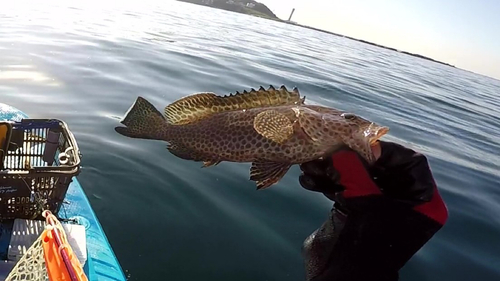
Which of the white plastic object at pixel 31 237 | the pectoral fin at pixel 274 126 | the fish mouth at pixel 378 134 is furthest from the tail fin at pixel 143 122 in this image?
the white plastic object at pixel 31 237

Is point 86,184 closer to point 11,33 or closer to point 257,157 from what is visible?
point 257,157

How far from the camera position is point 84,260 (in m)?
4.42

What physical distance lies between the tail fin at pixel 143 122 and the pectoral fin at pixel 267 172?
743mm

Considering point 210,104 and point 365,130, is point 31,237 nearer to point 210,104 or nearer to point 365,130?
point 210,104

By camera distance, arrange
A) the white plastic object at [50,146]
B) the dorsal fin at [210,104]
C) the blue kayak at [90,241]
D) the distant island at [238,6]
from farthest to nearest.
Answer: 1. the distant island at [238,6]
2. the white plastic object at [50,146]
3. the blue kayak at [90,241]
4. the dorsal fin at [210,104]

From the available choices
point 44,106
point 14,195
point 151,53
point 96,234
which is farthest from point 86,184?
point 151,53

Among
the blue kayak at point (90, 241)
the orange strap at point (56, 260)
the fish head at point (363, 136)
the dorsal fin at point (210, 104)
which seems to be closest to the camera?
the orange strap at point (56, 260)

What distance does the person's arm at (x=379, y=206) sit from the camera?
283 cm

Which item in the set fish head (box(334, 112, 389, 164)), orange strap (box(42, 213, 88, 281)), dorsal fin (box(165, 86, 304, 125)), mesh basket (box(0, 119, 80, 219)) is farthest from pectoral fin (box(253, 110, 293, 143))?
mesh basket (box(0, 119, 80, 219))

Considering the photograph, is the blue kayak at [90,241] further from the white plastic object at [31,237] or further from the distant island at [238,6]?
the distant island at [238,6]

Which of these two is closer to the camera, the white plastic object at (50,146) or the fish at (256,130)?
the fish at (256,130)

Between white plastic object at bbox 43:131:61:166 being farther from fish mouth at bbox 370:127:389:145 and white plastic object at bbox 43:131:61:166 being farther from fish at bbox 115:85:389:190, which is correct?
fish mouth at bbox 370:127:389:145

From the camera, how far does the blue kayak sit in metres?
4.64

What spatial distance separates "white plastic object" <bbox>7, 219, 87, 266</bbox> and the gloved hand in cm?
281
